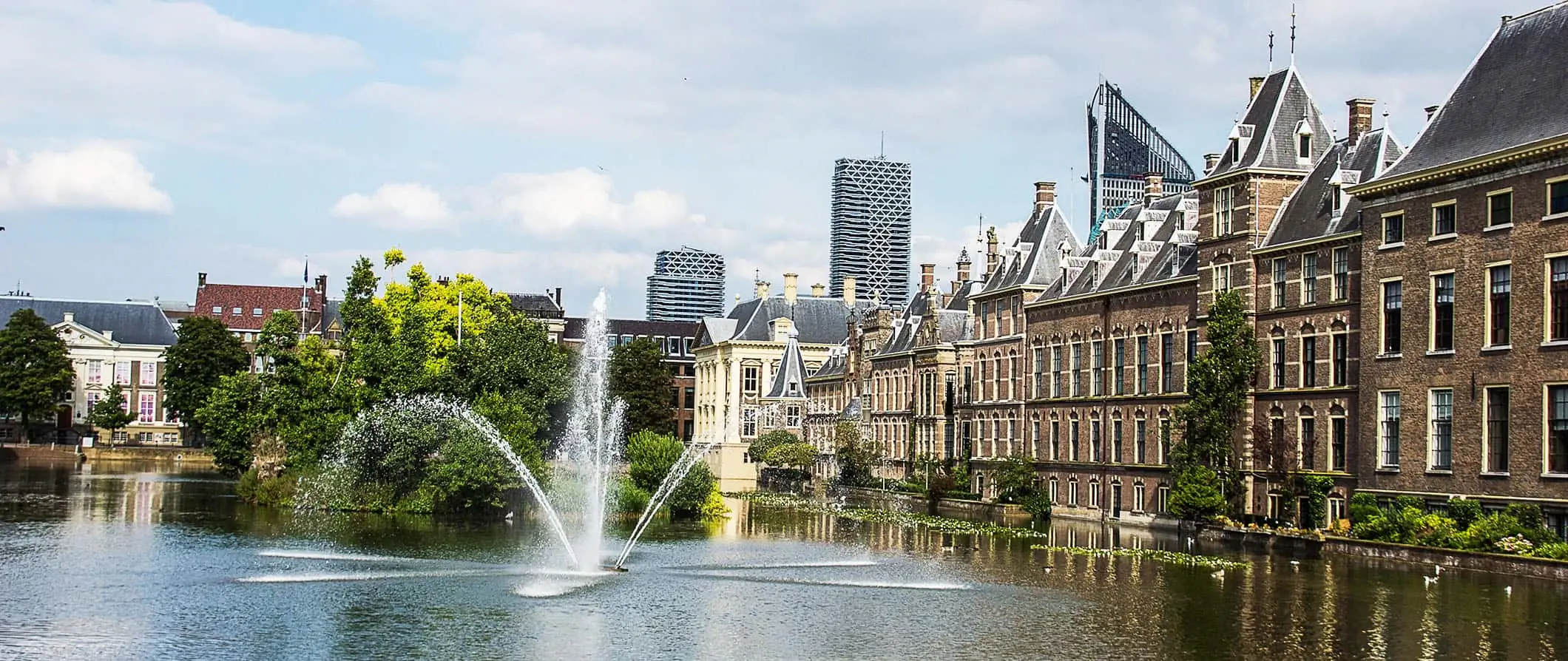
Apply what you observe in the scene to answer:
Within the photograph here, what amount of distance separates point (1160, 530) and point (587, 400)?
113 feet

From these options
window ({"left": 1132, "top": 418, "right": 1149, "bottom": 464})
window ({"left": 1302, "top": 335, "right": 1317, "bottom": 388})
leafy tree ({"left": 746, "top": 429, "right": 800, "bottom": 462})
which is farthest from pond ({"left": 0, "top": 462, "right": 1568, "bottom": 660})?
leafy tree ({"left": 746, "top": 429, "right": 800, "bottom": 462})

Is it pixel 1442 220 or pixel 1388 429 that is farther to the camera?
pixel 1388 429

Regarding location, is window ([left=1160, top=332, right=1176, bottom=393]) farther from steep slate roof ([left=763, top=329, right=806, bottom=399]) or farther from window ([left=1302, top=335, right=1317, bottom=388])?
steep slate roof ([left=763, top=329, right=806, bottom=399])

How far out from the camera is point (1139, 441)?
67.6 metres

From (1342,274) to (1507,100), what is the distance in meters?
8.79

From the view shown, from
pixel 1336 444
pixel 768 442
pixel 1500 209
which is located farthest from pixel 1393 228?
pixel 768 442

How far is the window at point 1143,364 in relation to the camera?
67.1 meters

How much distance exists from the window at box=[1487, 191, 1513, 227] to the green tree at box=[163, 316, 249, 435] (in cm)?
9832

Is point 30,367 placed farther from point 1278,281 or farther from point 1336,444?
point 1336,444

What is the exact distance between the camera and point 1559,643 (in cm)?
3222

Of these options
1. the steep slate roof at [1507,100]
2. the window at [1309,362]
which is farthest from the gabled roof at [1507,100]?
the window at [1309,362]

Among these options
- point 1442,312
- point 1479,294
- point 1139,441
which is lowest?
point 1139,441

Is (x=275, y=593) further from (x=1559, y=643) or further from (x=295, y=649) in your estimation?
(x=1559, y=643)

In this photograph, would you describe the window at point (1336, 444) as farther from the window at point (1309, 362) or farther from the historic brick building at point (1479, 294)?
the window at point (1309, 362)
